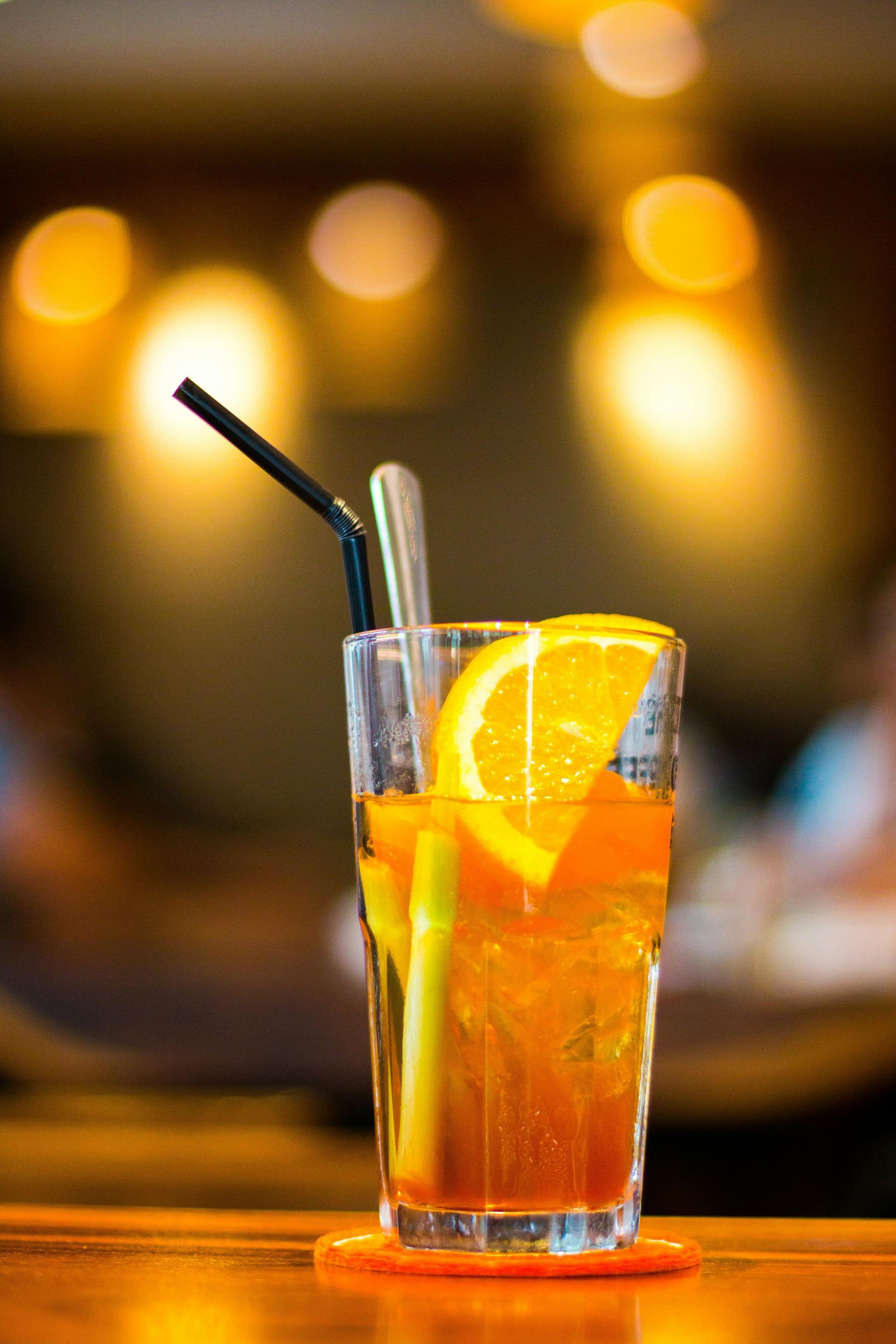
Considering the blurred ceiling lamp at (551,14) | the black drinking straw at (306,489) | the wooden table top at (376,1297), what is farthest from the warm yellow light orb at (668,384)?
the wooden table top at (376,1297)

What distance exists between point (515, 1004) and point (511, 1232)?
0.30ft

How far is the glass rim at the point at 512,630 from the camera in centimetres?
62

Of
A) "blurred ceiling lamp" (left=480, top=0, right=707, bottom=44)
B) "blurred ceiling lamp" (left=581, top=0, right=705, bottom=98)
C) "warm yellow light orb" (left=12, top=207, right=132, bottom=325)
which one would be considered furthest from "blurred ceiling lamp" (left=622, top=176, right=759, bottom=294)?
"warm yellow light orb" (left=12, top=207, right=132, bottom=325)

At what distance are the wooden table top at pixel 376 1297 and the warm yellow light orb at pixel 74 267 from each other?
12.8ft

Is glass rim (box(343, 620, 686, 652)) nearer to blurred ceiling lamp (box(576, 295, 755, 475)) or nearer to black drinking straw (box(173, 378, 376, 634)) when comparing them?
black drinking straw (box(173, 378, 376, 634))

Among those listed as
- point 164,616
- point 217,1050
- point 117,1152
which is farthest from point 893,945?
point 164,616

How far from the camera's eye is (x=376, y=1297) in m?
0.51

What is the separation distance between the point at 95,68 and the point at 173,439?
102 centimetres

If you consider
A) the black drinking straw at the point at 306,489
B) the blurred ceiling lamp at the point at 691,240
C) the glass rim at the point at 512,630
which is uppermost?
the blurred ceiling lamp at the point at 691,240

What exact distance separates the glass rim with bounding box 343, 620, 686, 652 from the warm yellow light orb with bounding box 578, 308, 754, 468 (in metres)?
3.69

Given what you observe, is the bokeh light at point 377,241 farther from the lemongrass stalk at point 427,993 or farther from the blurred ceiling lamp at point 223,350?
the lemongrass stalk at point 427,993

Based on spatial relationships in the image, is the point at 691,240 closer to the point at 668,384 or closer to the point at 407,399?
the point at 668,384

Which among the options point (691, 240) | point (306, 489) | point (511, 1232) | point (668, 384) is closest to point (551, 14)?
point (691, 240)

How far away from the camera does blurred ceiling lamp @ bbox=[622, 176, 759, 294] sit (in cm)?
414
